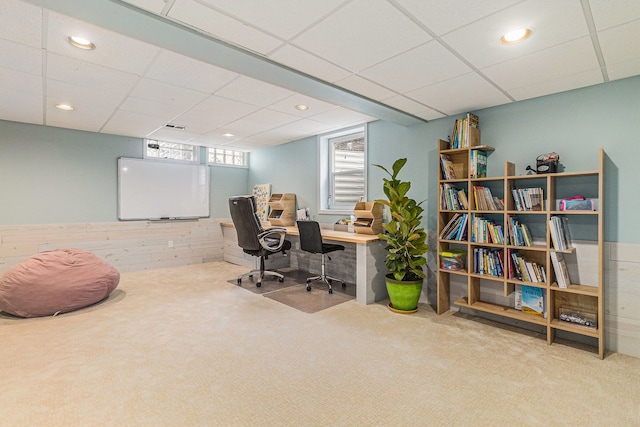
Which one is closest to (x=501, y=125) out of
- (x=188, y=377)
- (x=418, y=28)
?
(x=418, y=28)

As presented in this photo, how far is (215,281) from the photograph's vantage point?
4.64 metres

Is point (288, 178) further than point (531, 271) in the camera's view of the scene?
Yes

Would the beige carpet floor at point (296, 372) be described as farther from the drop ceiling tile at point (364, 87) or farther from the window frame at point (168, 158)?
the window frame at point (168, 158)

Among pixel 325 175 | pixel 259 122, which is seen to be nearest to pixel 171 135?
pixel 259 122

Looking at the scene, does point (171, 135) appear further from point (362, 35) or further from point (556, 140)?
point (556, 140)

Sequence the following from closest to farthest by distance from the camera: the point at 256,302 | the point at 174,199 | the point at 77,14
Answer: the point at 77,14 → the point at 256,302 → the point at 174,199

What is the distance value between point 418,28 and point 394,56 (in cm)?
35

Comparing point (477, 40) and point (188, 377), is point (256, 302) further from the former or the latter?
point (477, 40)

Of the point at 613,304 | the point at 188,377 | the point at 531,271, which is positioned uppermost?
the point at 531,271

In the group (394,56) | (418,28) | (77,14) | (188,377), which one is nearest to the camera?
(77,14)

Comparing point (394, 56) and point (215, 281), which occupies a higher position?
point (394, 56)

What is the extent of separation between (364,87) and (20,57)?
2.68 m

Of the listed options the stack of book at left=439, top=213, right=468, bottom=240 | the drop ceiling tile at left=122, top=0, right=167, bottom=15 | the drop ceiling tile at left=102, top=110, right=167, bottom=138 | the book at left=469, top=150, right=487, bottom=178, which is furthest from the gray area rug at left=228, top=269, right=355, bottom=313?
the drop ceiling tile at left=122, top=0, right=167, bottom=15

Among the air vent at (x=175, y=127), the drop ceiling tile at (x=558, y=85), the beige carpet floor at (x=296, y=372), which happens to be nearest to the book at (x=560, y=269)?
the beige carpet floor at (x=296, y=372)
